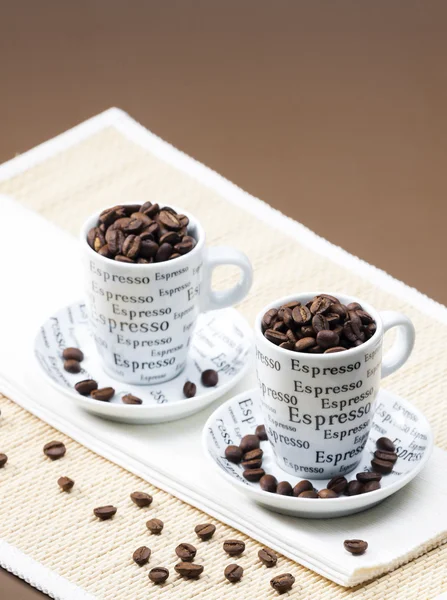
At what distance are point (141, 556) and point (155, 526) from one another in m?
0.05

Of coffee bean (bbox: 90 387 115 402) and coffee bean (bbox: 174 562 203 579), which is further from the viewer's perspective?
coffee bean (bbox: 90 387 115 402)

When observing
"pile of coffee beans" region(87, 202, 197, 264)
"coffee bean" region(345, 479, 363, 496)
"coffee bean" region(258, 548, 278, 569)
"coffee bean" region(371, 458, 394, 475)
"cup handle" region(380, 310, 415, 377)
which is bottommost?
"coffee bean" region(258, 548, 278, 569)

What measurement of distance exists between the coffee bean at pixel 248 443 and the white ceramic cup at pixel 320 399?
3cm

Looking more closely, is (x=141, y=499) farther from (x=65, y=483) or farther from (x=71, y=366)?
(x=71, y=366)

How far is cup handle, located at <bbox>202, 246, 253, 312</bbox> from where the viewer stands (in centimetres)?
162

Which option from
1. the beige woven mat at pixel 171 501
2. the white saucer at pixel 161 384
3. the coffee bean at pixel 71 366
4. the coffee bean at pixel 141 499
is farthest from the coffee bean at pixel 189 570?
the coffee bean at pixel 71 366

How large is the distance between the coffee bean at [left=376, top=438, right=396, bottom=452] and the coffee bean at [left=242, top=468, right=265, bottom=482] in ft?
0.47

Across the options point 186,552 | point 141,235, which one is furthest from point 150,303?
point 186,552

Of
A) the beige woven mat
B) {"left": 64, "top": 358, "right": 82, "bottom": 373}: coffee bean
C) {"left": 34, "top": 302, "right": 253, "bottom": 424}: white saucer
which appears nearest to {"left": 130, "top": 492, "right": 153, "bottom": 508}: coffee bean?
the beige woven mat

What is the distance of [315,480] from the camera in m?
1.48

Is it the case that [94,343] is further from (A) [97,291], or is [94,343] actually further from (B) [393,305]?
(B) [393,305]

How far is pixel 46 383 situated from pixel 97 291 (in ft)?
0.52

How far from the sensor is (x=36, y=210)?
81.8 inches

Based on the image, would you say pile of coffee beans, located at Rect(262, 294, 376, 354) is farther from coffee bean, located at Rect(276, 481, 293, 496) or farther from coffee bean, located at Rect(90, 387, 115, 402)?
coffee bean, located at Rect(90, 387, 115, 402)
